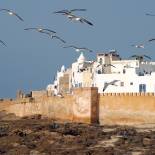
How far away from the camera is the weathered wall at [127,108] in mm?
45844

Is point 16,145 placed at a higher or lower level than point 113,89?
lower

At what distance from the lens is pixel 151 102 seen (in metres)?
45.7

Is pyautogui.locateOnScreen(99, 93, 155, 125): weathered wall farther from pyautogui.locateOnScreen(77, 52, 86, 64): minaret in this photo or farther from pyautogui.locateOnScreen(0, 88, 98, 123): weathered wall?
pyautogui.locateOnScreen(77, 52, 86, 64): minaret

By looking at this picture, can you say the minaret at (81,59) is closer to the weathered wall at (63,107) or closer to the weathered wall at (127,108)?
the weathered wall at (63,107)

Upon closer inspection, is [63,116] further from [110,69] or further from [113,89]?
[110,69]

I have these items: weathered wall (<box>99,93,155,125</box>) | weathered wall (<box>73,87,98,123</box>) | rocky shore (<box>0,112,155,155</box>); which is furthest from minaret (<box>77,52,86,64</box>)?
rocky shore (<box>0,112,155,155</box>)

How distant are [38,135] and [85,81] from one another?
28.4 m

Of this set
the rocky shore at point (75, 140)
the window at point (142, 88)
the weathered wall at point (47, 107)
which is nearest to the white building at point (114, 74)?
the window at point (142, 88)

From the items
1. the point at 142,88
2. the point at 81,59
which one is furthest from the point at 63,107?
the point at 81,59

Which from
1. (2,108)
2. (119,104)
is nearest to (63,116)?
(119,104)

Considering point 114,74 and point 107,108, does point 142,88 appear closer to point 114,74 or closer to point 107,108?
point 114,74

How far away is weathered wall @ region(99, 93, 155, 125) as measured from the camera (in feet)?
150

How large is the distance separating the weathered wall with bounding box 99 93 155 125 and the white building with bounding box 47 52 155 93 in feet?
22.5

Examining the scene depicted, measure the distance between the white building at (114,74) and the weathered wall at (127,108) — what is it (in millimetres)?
6872
